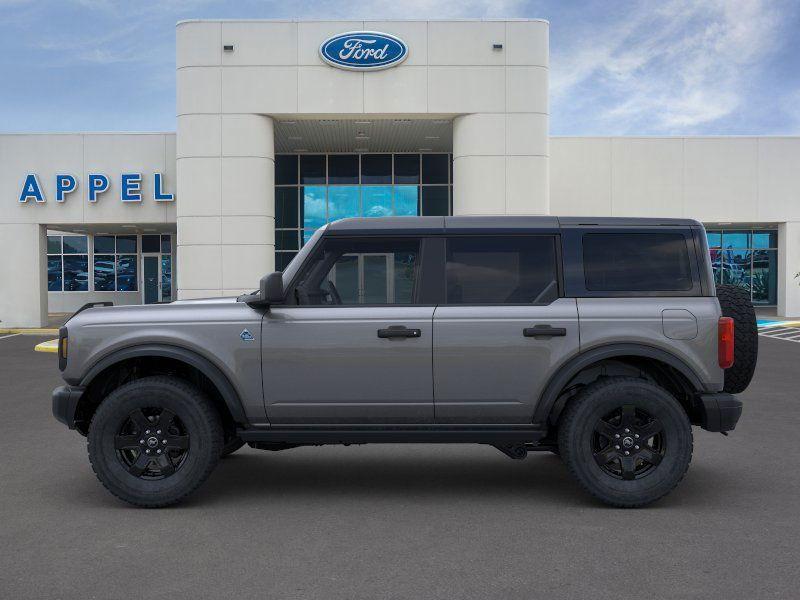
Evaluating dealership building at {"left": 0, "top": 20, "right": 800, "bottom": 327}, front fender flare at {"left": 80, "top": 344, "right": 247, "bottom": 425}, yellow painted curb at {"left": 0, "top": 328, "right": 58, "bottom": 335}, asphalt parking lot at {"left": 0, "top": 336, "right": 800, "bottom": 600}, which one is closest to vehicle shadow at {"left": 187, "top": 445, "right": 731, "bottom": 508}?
asphalt parking lot at {"left": 0, "top": 336, "right": 800, "bottom": 600}

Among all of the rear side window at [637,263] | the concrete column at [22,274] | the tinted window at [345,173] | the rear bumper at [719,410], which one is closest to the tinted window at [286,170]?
the tinted window at [345,173]

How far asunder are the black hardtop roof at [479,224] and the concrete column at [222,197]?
54.6ft

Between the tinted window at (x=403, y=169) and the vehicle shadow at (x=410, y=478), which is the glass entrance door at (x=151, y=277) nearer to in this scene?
the tinted window at (x=403, y=169)

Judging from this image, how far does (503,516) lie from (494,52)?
61.4 ft

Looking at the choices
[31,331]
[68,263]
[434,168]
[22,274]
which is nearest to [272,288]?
[31,331]

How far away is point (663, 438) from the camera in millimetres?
5258

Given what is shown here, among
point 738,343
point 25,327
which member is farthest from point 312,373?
point 25,327

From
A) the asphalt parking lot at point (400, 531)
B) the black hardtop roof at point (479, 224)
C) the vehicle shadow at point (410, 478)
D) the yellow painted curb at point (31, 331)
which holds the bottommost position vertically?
the yellow painted curb at point (31, 331)

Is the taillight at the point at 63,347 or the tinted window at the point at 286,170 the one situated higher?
the tinted window at the point at 286,170

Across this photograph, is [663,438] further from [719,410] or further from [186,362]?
[186,362]

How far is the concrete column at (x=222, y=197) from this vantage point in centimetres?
2173

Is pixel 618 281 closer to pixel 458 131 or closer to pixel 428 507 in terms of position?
pixel 428 507

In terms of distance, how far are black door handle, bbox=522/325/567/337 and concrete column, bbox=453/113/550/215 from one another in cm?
1672

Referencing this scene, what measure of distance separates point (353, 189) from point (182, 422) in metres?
22.8
